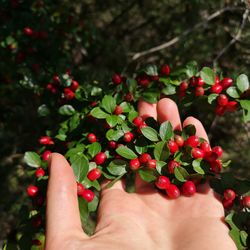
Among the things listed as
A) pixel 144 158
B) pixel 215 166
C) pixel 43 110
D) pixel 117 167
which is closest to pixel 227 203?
pixel 215 166

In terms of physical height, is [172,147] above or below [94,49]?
above

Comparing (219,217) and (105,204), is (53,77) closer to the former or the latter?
(105,204)

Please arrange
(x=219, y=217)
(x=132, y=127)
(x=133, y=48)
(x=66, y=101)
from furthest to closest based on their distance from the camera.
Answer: (x=133, y=48) < (x=66, y=101) < (x=132, y=127) < (x=219, y=217)

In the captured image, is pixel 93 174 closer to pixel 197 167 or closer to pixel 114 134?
pixel 114 134

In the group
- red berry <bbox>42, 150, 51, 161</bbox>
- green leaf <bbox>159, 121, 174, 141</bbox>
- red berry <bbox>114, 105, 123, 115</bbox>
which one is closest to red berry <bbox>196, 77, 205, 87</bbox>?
green leaf <bbox>159, 121, 174, 141</bbox>

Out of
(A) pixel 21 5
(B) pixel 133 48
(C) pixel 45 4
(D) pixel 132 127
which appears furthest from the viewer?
(B) pixel 133 48

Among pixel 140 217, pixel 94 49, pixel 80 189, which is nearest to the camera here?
pixel 80 189

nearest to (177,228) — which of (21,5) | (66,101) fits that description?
(66,101)
